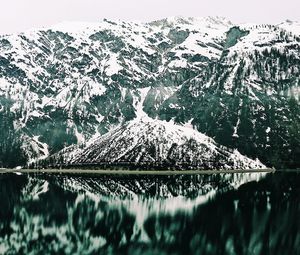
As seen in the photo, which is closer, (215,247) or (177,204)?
(215,247)

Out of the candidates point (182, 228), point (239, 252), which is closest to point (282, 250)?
point (239, 252)

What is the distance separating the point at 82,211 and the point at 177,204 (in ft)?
112

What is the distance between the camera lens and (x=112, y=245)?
10669 cm

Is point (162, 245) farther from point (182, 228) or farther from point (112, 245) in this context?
point (182, 228)

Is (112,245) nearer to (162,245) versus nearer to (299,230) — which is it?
(162,245)

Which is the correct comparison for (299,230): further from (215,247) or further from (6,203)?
(6,203)

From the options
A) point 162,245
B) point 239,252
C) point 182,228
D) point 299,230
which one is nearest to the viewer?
point 239,252

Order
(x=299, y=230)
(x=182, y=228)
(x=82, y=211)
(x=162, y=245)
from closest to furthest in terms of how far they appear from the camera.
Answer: (x=162, y=245), (x=299, y=230), (x=182, y=228), (x=82, y=211)

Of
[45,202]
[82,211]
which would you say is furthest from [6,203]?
[82,211]

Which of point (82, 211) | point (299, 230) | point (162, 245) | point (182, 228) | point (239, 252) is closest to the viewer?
point (239, 252)

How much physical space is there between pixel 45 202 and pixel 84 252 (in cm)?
8706

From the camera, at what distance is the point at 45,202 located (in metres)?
184

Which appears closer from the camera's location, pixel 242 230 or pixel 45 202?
pixel 242 230

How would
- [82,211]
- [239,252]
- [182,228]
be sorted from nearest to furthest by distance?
[239,252]
[182,228]
[82,211]
